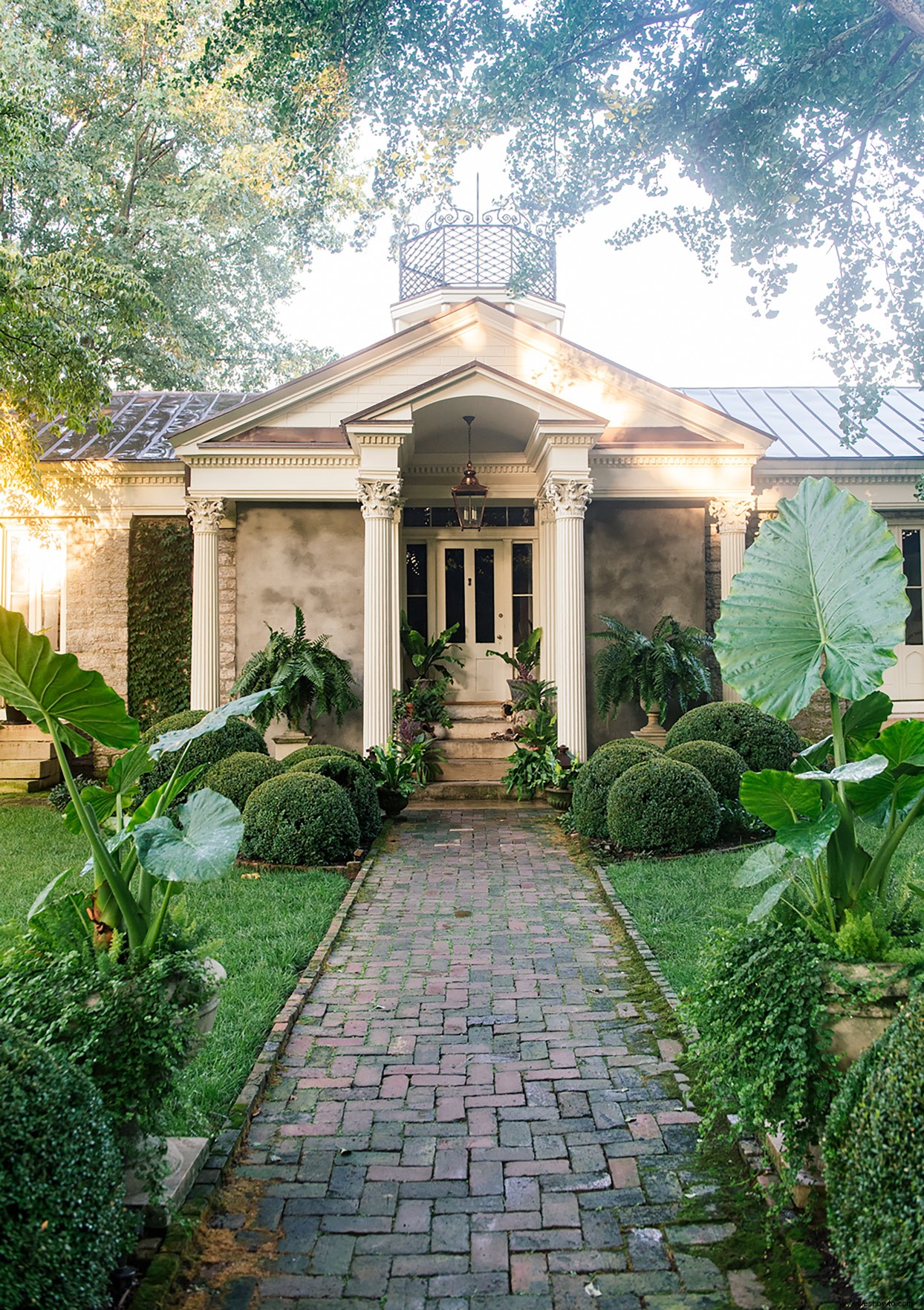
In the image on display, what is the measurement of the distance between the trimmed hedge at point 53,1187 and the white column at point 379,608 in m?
8.20

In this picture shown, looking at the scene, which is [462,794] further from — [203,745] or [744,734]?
[744,734]

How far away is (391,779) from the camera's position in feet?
31.5

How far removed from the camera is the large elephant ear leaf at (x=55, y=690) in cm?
283

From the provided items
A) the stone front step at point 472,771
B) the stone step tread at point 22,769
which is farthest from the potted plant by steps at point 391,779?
the stone step tread at point 22,769

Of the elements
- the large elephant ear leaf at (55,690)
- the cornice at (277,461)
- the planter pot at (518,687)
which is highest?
the cornice at (277,461)

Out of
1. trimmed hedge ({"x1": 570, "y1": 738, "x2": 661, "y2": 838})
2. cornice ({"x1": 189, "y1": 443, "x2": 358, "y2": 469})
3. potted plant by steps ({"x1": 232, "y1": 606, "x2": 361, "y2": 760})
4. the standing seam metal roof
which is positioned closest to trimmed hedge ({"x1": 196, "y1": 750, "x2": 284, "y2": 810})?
potted plant by steps ({"x1": 232, "y1": 606, "x2": 361, "y2": 760})

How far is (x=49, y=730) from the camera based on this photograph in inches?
123

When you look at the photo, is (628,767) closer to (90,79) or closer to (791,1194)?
(791,1194)

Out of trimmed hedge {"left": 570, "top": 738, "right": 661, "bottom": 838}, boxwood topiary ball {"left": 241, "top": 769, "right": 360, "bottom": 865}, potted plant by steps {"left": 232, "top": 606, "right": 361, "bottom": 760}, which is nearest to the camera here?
boxwood topiary ball {"left": 241, "top": 769, "right": 360, "bottom": 865}

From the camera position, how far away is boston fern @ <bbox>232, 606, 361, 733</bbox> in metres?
10.2

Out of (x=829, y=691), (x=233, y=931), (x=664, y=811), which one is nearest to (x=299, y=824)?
(x=233, y=931)

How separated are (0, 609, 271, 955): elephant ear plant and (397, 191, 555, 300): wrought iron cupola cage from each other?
518 inches

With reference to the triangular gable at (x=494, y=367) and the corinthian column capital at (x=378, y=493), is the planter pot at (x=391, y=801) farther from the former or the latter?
the triangular gable at (x=494, y=367)

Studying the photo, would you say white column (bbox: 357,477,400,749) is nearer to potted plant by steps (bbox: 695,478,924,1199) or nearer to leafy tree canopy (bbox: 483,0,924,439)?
leafy tree canopy (bbox: 483,0,924,439)
